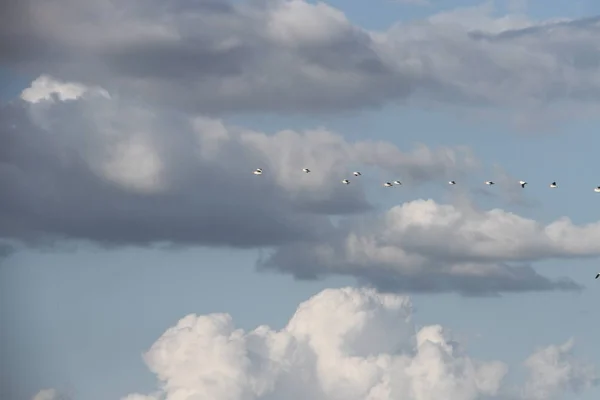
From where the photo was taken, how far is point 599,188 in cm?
19938

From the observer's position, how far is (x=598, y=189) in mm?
196625

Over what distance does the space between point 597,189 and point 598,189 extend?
0.63 meters

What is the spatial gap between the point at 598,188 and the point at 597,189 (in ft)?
8.93

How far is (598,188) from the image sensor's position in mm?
199000

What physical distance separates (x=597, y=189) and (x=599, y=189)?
92 cm

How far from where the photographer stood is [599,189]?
19700cm

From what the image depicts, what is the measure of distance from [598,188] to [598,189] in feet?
10.3

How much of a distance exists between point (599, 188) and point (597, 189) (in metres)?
3.62

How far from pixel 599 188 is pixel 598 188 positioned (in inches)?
37.1

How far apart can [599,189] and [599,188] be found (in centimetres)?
315

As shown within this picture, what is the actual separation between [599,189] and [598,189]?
935 mm
